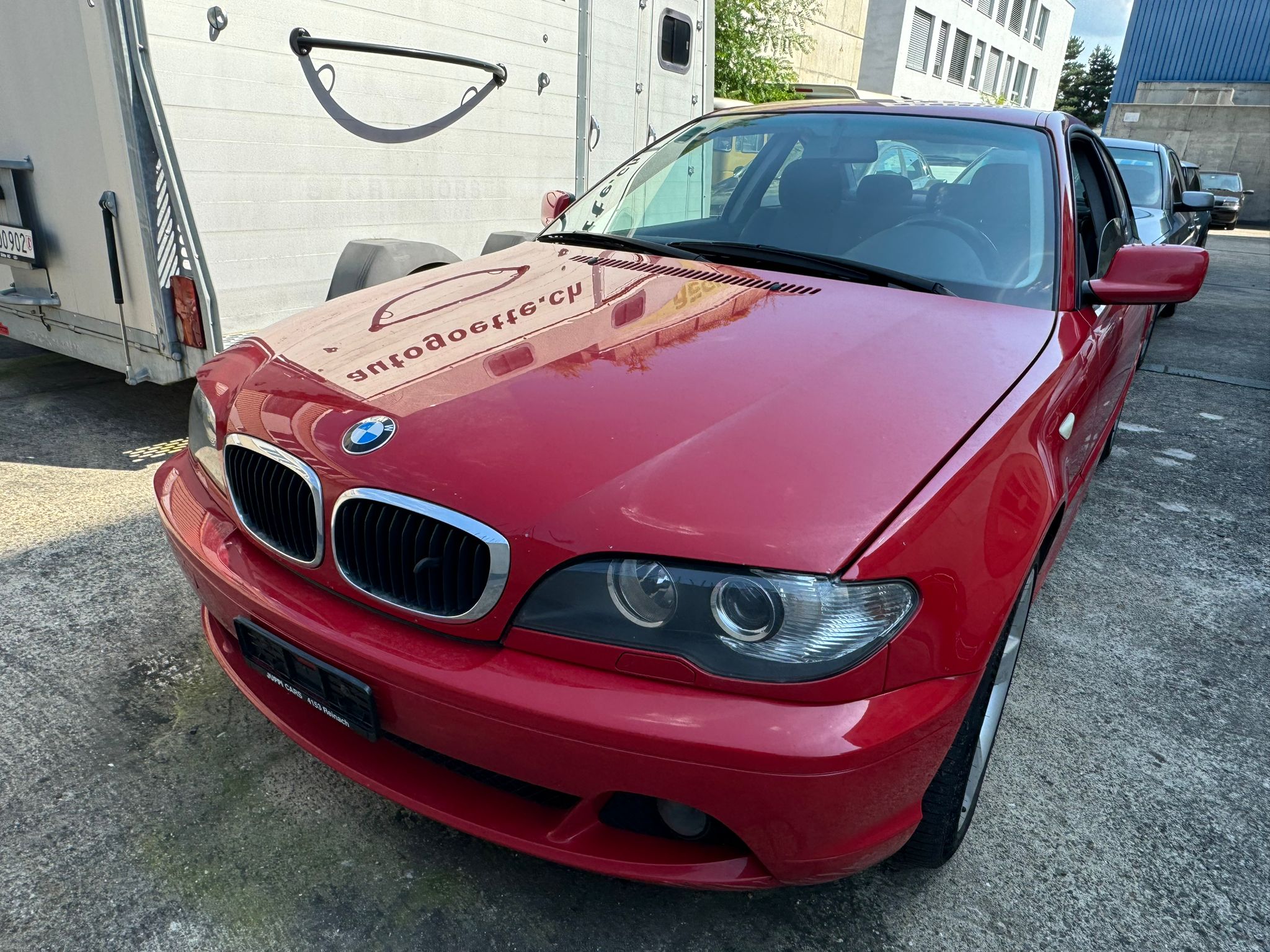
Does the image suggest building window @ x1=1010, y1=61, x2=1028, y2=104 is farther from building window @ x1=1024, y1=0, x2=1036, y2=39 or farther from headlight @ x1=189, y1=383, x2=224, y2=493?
headlight @ x1=189, y1=383, x2=224, y2=493

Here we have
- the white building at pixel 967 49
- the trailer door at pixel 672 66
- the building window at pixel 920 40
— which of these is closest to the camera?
the trailer door at pixel 672 66

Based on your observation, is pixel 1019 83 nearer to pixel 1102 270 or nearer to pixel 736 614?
pixel 1102 270

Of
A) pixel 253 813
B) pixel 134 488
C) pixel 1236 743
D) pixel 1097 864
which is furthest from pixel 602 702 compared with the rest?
pixel 134 488

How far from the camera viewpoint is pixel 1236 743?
2287 mm

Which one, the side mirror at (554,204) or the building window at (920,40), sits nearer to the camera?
the side mirror at (554,204)

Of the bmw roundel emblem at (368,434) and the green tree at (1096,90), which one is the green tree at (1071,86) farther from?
the bmw roundel emblem at (368,434)

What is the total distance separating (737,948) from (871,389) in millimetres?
1096

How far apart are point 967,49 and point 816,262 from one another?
3742 centimetres

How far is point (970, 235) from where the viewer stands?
234cm

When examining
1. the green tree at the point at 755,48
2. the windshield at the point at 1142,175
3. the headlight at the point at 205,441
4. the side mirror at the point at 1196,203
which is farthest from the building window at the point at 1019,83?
the headlight at the point at 205,441

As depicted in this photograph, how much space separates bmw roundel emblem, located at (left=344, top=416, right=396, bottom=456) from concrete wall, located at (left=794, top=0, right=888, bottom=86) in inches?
863

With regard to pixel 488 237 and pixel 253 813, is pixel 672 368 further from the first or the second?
pixel 488 237

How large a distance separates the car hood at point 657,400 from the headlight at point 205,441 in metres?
0.13

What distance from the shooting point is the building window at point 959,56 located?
3253cm
